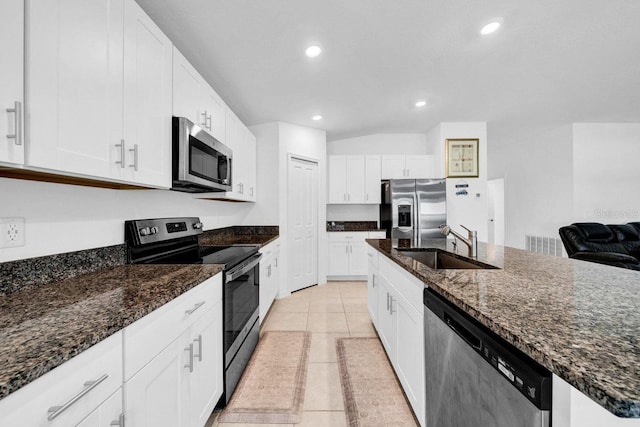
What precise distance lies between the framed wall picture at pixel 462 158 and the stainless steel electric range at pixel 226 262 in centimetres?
358

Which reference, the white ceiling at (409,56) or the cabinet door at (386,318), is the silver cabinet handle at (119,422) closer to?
the cabinet door at (386,318)

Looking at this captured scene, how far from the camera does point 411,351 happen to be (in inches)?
59.9

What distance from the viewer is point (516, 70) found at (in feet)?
9.58

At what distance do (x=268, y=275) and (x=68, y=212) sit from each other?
6.57 feet

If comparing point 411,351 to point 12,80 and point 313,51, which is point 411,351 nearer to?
point 12,80

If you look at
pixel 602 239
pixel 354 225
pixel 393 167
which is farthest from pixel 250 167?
pixel 602 239

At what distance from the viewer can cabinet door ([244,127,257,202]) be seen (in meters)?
3.46

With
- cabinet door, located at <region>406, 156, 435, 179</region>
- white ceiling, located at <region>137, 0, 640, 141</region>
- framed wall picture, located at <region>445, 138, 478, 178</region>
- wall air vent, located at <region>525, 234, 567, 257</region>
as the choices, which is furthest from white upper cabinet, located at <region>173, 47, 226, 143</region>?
wall air vent, located at <region>525, 234, 567, 257</region>

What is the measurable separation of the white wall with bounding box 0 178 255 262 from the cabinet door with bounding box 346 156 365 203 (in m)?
3.28

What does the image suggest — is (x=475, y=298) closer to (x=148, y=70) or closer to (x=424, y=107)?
(x=148, y=70)

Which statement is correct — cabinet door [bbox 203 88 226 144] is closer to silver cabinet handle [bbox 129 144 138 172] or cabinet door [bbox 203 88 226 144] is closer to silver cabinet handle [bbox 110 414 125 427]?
silver cabinet handle [bbox 129 144 138 172]

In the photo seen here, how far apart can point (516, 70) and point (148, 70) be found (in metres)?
3.38

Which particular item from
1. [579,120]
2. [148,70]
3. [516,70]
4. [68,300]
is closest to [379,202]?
[516,70]

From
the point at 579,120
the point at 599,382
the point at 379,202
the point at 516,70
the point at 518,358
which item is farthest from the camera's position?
the point at 379,202
